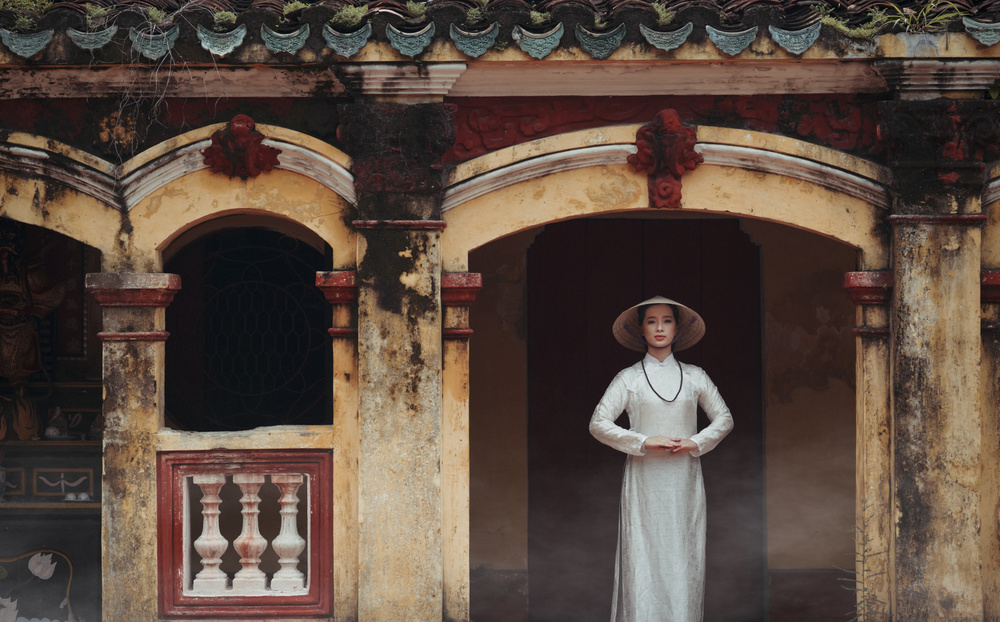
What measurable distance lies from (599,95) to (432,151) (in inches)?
35.1

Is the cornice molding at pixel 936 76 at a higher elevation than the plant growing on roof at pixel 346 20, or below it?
below

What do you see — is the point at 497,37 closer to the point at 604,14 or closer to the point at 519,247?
the point at 604,14

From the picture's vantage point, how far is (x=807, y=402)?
6387 mm

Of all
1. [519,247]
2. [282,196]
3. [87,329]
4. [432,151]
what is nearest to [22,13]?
[282,196]

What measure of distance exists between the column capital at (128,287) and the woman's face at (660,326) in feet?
8.16

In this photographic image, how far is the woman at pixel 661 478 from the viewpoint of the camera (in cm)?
488

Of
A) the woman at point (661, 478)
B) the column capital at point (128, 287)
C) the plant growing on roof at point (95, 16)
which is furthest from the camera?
the woman at point (661, 478)

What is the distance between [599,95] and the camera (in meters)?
4.79

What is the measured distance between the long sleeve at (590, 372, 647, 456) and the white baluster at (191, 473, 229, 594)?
1932 millimetres

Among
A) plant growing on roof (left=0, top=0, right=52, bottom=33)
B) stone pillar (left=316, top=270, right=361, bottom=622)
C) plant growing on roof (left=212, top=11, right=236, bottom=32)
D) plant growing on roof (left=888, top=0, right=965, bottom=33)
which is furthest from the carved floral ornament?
plant growing on roof (left=0, top=0, right=52, bottom=33)

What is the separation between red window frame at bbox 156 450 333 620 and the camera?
15.7ft

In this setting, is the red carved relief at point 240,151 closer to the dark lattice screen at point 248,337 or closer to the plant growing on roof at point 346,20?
the plant growing on roof at point 346,20

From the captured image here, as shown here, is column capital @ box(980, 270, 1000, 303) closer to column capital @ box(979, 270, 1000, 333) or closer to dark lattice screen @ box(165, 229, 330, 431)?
column capital @ box(979, 270, 1000, 333)

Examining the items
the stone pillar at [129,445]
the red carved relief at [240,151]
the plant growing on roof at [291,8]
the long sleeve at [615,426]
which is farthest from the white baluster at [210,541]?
the plant growing on roof at [291,8]
